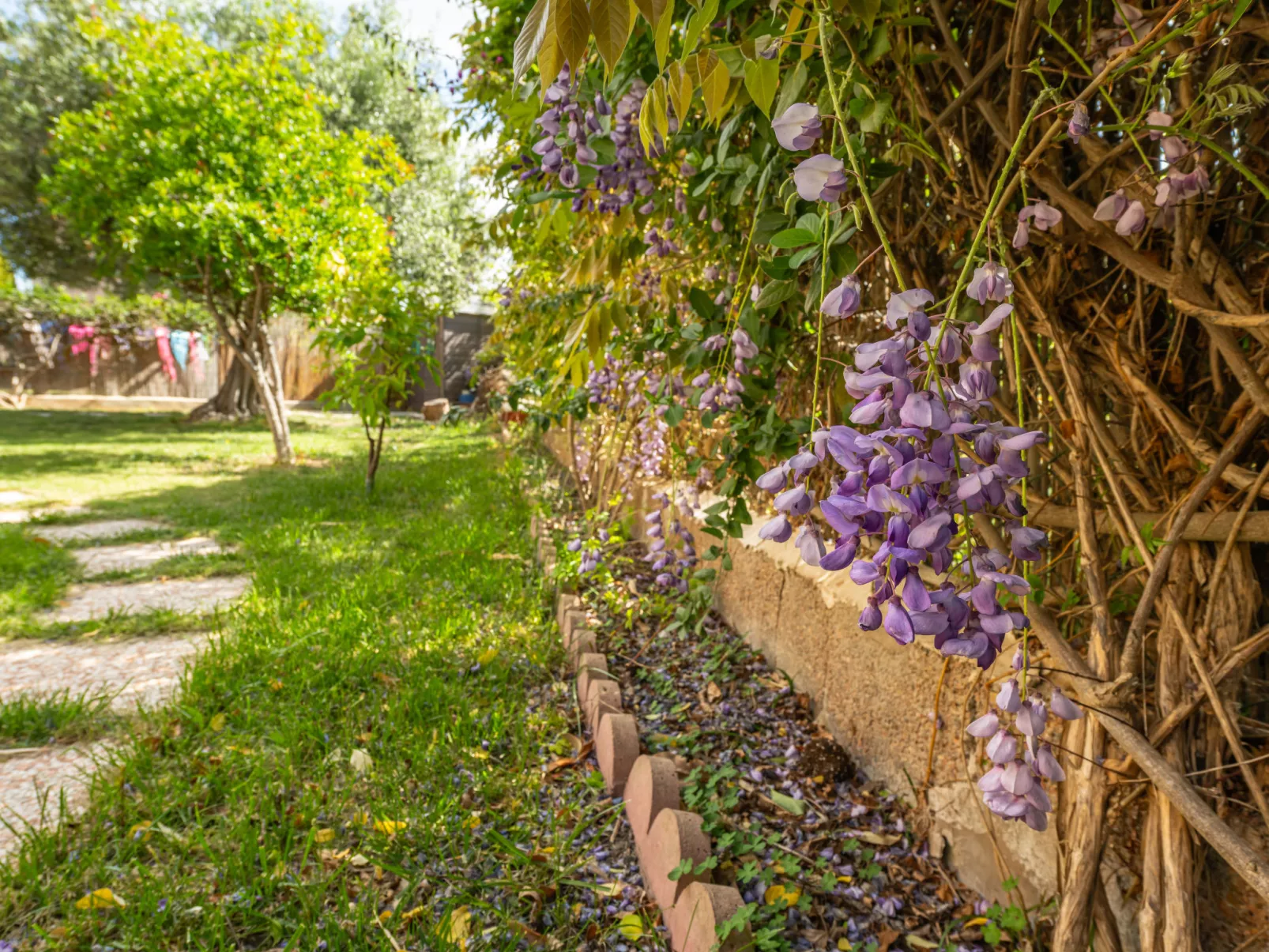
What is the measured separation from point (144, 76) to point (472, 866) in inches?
304

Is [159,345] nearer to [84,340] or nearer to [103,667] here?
[84,340]

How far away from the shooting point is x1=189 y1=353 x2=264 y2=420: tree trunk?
486 inches

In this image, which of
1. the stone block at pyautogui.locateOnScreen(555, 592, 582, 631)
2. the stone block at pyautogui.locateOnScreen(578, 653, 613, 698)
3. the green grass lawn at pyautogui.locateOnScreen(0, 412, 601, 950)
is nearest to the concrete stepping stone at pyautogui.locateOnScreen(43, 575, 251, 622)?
the green grass lawn at pyautogui.locateOnScreen(0, 412, 601, 950)

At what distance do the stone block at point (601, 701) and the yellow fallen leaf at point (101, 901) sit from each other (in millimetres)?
955

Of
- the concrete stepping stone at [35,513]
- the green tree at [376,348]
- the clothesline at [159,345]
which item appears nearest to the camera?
the concrete stepping stone at [35,513]

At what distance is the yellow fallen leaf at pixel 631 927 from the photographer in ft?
3.92

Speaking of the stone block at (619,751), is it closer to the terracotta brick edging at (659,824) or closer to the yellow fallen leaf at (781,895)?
the terracotta brick edging at (659,824)

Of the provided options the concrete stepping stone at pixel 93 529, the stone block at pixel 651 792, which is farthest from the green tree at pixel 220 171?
the stone block at pixel 651 792

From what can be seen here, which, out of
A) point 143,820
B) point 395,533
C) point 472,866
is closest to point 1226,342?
point 472,866

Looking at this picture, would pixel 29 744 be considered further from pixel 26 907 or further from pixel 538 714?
pixel 538 714

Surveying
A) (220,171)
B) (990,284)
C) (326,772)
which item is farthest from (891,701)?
(220,171)

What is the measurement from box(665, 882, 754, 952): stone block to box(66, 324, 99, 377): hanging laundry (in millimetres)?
17126

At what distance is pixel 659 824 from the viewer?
1.26m

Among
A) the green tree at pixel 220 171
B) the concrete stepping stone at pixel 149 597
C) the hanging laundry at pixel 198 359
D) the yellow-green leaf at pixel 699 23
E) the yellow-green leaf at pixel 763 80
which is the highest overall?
the green tree at pixel 220 171
